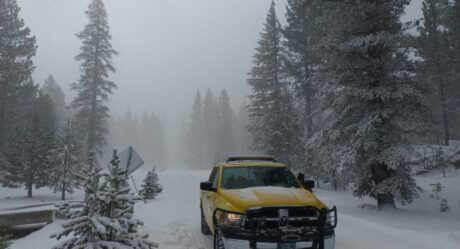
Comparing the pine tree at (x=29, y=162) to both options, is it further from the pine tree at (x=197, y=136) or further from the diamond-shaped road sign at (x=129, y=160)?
the pine tree at (x=197, y=136)

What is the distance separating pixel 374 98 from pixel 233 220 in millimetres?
10565

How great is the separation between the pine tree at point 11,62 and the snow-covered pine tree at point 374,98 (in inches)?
1187

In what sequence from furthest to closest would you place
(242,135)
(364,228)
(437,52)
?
(242,135), (437,52), (364,228)

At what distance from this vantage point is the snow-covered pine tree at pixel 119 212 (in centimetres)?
556

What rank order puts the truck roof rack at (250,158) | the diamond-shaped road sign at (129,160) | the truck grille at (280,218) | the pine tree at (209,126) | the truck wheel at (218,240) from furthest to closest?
the pine tree at (209,126)
the diamond-shaped road sign at (129,160)
the truck roof rack at (250,158)
the truck wheel at (218,240)
the truck grille at (280,218)

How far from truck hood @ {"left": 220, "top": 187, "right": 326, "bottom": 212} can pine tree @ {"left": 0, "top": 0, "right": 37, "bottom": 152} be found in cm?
3253

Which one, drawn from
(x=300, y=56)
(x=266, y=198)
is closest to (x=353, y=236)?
(x=266, y=198)

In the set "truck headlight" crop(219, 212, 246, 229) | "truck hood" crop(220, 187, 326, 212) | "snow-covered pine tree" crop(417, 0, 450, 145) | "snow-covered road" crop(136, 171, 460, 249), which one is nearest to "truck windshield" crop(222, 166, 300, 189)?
"truck hood" crop(220, 187, 326, 212)

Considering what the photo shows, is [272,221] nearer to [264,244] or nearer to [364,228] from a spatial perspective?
[264,244]

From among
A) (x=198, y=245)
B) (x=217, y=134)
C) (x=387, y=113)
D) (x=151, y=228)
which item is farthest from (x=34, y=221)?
(x=217, y=134)

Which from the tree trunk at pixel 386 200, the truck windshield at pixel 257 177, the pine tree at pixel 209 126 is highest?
the pine tree at pixel 209 126

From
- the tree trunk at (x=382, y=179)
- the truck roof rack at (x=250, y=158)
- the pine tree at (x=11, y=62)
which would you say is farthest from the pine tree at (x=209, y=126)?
the truck roof rack at (x=250, y=158)

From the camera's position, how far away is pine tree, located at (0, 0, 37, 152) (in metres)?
33.8

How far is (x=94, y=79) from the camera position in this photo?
3609 cm
